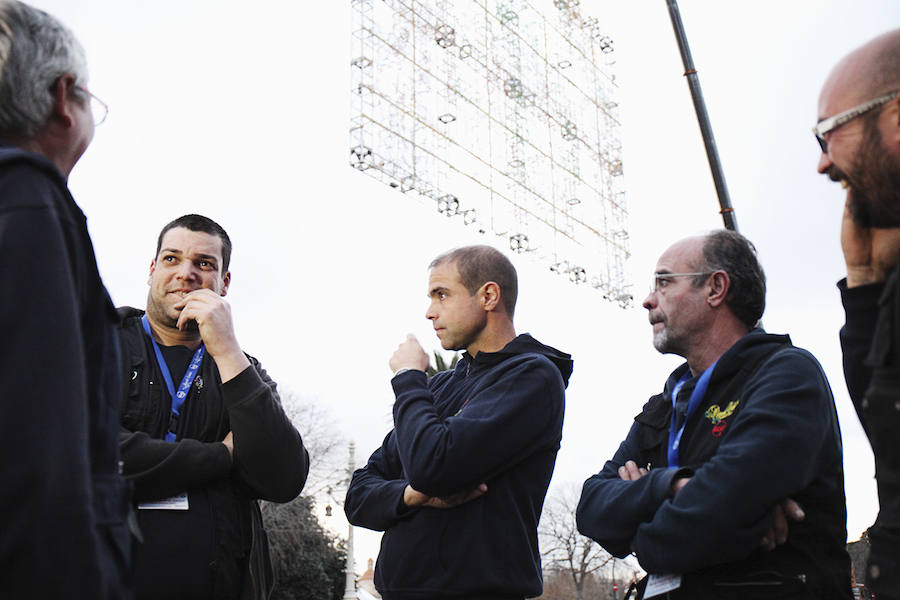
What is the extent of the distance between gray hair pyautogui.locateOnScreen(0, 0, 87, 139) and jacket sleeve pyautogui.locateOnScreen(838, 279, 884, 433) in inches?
81.9

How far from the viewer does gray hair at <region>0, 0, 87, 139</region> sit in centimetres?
186

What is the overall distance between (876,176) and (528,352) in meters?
1.89

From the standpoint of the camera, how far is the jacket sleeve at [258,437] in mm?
3178

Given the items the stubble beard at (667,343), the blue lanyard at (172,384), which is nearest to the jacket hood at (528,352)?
the stubble beard at (667,343)

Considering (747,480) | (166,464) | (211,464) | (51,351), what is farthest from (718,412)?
(51,351)

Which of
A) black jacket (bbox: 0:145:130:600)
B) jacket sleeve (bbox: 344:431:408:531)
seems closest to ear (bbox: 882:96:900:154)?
black jacket (bbox: 0:145:130:600)

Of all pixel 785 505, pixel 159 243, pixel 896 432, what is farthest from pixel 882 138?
pixel 159 243

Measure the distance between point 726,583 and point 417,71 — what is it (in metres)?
16.8

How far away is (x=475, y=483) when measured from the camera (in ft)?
10.7

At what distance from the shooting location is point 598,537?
314cm

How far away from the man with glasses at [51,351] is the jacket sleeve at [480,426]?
145 centimetres

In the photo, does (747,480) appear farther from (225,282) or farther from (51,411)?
(225,282)

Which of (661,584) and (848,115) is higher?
(848,115)

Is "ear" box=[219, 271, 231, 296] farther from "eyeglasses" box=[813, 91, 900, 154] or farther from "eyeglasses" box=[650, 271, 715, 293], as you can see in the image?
"eyeglasses" box=[813, 91, 900, 154]
